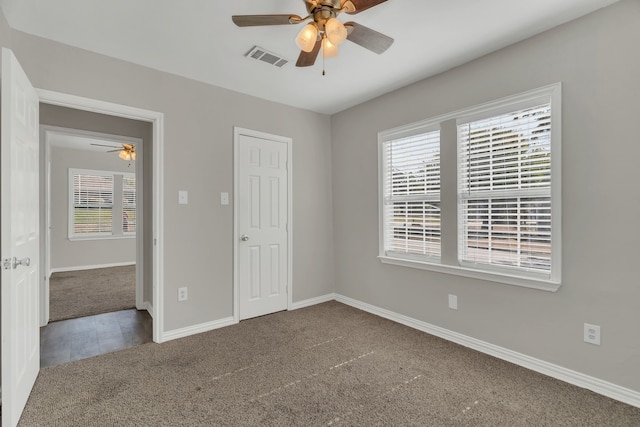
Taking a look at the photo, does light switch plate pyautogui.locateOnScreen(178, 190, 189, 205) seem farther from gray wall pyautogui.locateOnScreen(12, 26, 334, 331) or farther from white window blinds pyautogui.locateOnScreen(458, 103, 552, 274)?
white window blinds pyautogui.locateOnScreen(458, 103, 552, 274)

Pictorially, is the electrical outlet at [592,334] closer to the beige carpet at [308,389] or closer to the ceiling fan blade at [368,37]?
the beige carpet at [308,389]

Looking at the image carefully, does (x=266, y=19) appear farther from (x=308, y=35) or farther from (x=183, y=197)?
Result: (x=183, y=197)

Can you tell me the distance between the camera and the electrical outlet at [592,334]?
6.97 feet

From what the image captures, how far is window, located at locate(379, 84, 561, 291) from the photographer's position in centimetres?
238

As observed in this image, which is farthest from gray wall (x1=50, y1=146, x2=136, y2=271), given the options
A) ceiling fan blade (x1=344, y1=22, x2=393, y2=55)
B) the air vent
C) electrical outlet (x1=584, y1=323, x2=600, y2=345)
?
electrical outlet (x1=584, y1=323, x2=600, y2=345)

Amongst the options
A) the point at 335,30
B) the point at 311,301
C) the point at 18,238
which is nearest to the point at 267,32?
the point at 335,30

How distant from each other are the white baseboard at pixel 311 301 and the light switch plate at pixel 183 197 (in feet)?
5.99

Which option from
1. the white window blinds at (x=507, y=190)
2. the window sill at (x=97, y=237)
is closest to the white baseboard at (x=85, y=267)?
the window sill at (x=97, y=237)

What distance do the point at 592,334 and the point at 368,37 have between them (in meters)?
2.53

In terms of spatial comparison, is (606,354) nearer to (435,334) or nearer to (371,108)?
(435,334)

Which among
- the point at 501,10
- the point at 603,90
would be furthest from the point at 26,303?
the point at 603,90

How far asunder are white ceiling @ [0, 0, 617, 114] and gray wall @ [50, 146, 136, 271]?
5.27 meters

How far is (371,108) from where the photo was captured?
3768 mm

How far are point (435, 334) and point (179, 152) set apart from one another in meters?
3.13
